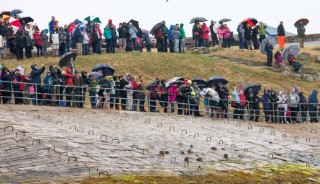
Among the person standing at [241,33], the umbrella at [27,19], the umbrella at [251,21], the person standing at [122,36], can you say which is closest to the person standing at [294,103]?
the person standing at [122,36]

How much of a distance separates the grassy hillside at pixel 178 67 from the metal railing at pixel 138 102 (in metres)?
6.03

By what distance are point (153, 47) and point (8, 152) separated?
102ft

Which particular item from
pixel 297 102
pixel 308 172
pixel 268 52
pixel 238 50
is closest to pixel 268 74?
pixel 268 52

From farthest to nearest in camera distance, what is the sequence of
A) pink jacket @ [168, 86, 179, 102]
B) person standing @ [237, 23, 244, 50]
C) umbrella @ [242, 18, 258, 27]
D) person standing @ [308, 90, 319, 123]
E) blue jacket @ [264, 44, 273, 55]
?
person standing @ [237, 23, 244, 50] → umbrella @ [242, 18, 258, 27] → blue jacket @ [264, 44, 273, 55] → person standing @ [308, 90, 319, 123] → pink jacket @ [168, 86, 179, 102]

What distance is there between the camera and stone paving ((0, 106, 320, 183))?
2194cm

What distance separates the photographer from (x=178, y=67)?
44562 millimetres

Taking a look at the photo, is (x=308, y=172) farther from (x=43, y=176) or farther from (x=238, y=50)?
(x=238, y=50)

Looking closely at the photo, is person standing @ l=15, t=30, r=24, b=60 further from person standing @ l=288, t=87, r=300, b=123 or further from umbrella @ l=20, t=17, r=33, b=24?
person standing @ l=288, t=87, r=300, b=123

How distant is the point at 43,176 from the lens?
2038cm

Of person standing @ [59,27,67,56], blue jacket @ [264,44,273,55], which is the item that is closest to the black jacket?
blue jacket @ [264,44,273,55]

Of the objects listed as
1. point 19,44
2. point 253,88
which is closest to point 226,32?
point 253,88

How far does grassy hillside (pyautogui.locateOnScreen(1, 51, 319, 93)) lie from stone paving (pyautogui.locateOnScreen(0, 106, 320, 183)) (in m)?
9.53

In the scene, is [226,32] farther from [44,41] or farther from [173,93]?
[173,93]

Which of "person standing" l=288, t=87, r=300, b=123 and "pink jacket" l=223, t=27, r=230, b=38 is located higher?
"pink jacket" l=223, t=27, r=230, b=38
